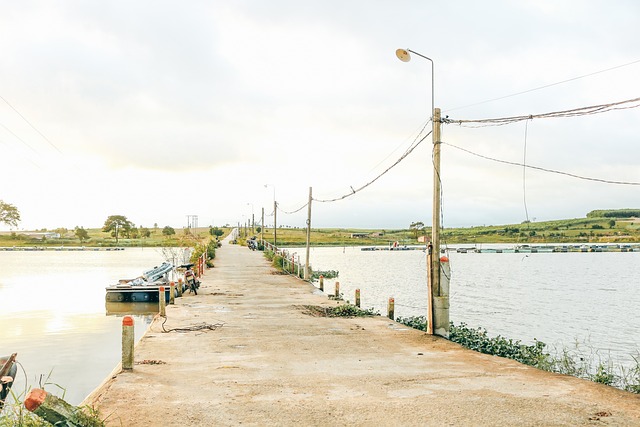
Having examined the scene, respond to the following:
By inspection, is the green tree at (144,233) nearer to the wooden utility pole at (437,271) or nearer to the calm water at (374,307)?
the calm water at (374,307)

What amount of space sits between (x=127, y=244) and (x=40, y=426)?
155m

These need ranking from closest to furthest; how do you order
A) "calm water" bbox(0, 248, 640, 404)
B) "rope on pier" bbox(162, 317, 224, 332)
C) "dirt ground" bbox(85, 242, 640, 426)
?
"dirt ground" bbox(85, 242, 640, 426) < "rope on pier" bbox(162, 317, 224, 332) < "calm water" bbox(0, 248, 640, 404)

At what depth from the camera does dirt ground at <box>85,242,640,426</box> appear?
7.36m

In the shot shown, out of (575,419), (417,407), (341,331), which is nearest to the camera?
(575,419)

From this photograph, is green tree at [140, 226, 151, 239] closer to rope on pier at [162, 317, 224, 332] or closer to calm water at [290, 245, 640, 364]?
calm water at [290, 245, 640, 364]

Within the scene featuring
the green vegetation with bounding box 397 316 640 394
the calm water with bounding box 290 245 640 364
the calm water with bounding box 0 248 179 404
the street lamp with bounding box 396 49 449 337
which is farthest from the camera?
the calm water with bounding box 290 245 640 364

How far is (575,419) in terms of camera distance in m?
7.25

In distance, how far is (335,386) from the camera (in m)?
9.04

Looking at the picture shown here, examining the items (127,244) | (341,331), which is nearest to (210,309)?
(341,331)

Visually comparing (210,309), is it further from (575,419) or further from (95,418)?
(575,419)

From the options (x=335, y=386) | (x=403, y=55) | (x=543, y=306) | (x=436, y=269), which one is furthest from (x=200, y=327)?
(x=543, y=306)

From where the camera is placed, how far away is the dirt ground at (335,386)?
7.36 m

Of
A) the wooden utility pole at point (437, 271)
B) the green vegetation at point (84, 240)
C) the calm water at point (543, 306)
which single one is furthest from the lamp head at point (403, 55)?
the green vegetation at point (84, 240)

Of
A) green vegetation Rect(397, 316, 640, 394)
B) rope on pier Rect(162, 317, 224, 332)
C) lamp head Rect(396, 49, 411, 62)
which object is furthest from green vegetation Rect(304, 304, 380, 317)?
lamp head Rect(396, 49, 411, 62)
